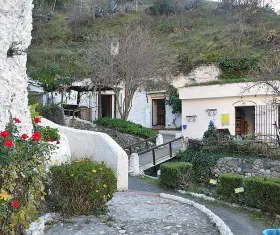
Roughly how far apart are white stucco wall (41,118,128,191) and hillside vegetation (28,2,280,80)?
39.2 ft

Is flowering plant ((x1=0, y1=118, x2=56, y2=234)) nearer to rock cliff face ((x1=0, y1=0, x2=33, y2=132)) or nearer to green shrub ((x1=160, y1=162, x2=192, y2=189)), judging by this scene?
rock cliff face ((x1=0, y1=0, x2=33, y2=132))

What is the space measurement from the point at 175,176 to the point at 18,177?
8.06 meters

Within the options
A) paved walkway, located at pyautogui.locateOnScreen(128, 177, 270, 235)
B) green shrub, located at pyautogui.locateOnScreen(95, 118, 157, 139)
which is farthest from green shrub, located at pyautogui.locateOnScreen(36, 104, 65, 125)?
paved walkway, located at pyautogui.locateOnScreen(128, 177, 270, 235)

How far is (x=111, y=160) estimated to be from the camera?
35.2ft

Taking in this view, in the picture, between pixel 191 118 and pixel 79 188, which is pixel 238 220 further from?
pixel 191 118

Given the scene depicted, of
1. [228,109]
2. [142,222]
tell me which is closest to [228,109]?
[228,109]

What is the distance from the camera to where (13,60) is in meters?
6.25

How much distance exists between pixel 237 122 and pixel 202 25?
17.9m

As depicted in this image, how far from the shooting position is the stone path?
652 centimetres

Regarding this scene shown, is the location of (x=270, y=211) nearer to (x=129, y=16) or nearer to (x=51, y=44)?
(x=51, y=44)

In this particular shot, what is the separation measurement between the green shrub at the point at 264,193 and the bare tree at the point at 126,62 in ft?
37.8

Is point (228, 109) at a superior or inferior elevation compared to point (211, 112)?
superior

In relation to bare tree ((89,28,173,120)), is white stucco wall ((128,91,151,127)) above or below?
below

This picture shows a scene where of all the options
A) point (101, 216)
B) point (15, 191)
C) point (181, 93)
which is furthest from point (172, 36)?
point (15, 191)
